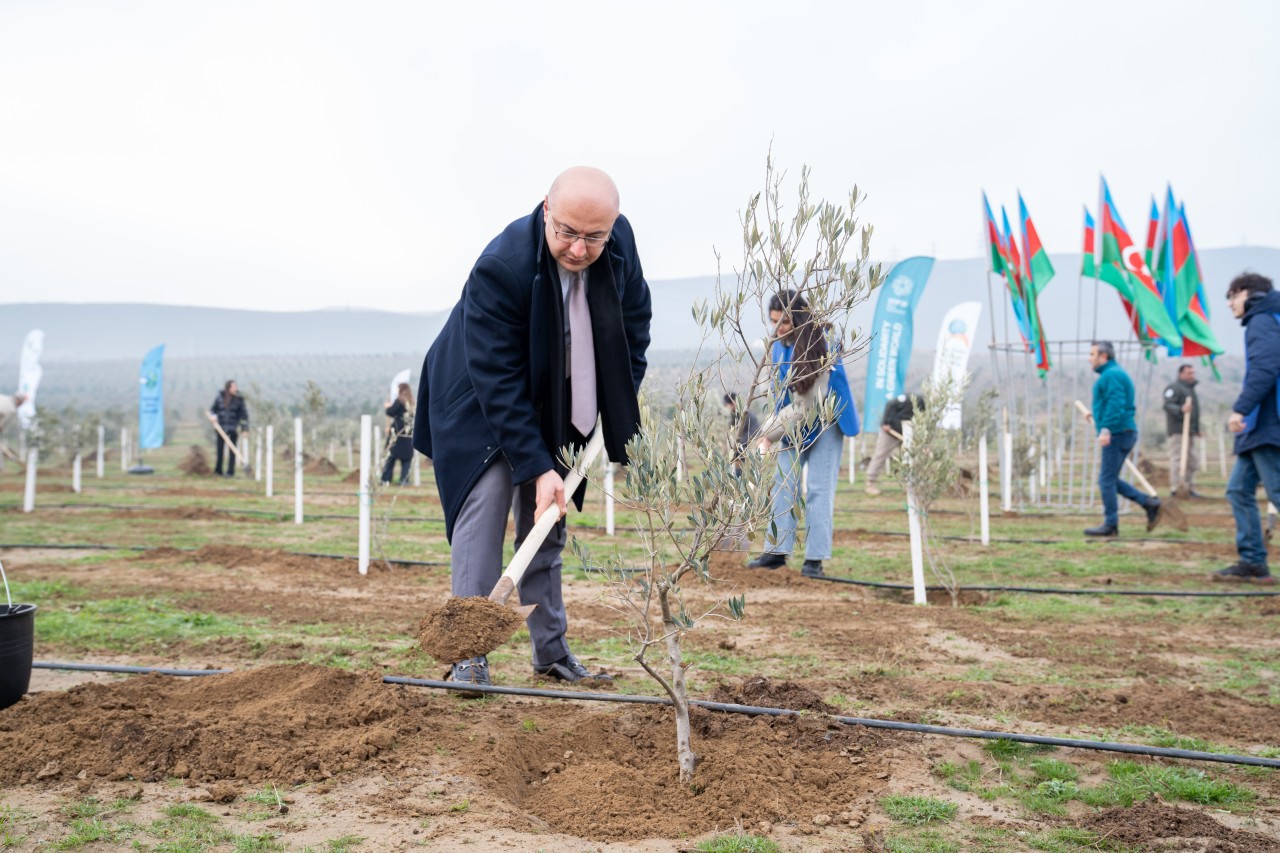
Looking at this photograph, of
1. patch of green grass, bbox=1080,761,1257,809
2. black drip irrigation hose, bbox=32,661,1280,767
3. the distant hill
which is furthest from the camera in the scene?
the distant hill

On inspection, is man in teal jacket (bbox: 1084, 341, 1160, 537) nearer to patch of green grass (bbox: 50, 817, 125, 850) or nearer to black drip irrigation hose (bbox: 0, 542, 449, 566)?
black drip irrigation hose (bbox: 0, 542, 449, 566)

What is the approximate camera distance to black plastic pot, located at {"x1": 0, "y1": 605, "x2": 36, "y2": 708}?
12.3 feet

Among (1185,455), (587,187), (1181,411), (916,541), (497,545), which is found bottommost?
(916,541)

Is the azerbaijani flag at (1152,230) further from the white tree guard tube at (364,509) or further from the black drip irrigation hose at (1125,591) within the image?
the white tree guard tube at (364,509)

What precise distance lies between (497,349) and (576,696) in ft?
4.63

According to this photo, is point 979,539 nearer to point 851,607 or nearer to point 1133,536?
point 1133,536

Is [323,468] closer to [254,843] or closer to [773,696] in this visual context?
[773,696]

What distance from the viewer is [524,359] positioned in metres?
3.96

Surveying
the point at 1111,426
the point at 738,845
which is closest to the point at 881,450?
the point at 1111,426

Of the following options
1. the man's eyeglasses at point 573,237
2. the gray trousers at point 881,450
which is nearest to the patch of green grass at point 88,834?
the man's eyeglasses at point 573,237

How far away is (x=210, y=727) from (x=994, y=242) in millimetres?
14587

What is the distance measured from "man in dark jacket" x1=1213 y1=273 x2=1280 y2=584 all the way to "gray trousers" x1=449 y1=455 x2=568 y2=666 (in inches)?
218

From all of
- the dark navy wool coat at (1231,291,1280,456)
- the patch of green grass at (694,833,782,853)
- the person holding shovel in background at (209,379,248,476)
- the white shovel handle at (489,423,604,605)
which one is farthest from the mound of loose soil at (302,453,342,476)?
the patch of green grass at (694,833,782,853)

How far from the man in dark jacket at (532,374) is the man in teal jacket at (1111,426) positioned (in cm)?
867
